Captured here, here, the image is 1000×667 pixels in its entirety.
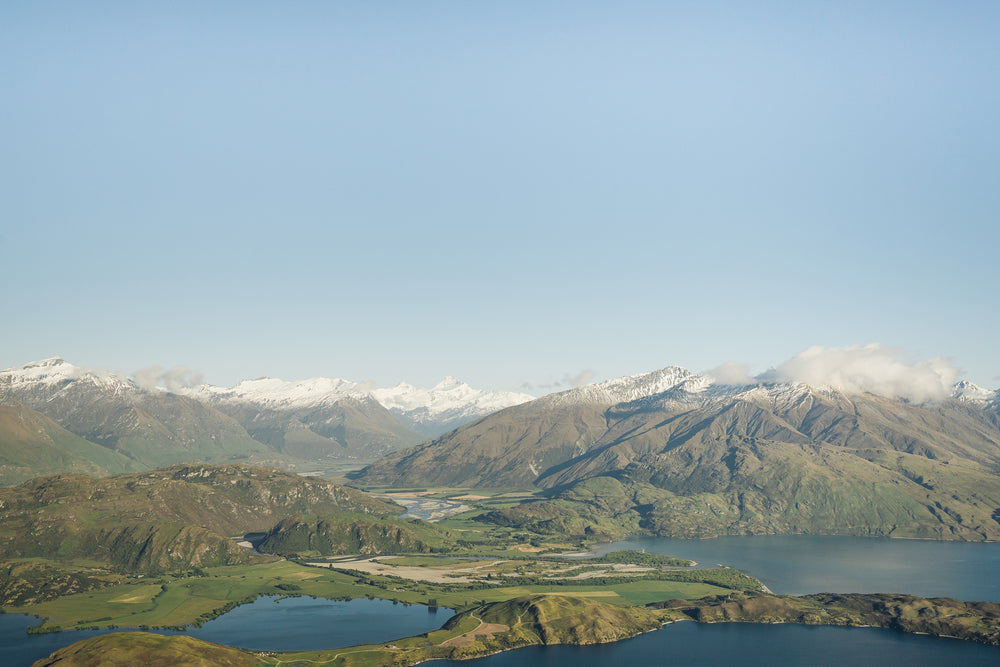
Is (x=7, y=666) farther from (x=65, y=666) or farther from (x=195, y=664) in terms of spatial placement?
(x=195, y=664)

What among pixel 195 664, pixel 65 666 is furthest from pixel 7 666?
pixel 195 664

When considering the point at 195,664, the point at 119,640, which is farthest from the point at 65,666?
the point at 195,664

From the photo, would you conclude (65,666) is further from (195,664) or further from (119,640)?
(195,664)

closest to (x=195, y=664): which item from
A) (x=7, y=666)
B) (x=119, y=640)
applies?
(x=119, y=640)

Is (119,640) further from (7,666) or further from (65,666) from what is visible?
(7,666)

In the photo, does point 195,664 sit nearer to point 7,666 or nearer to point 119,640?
point 119,640
